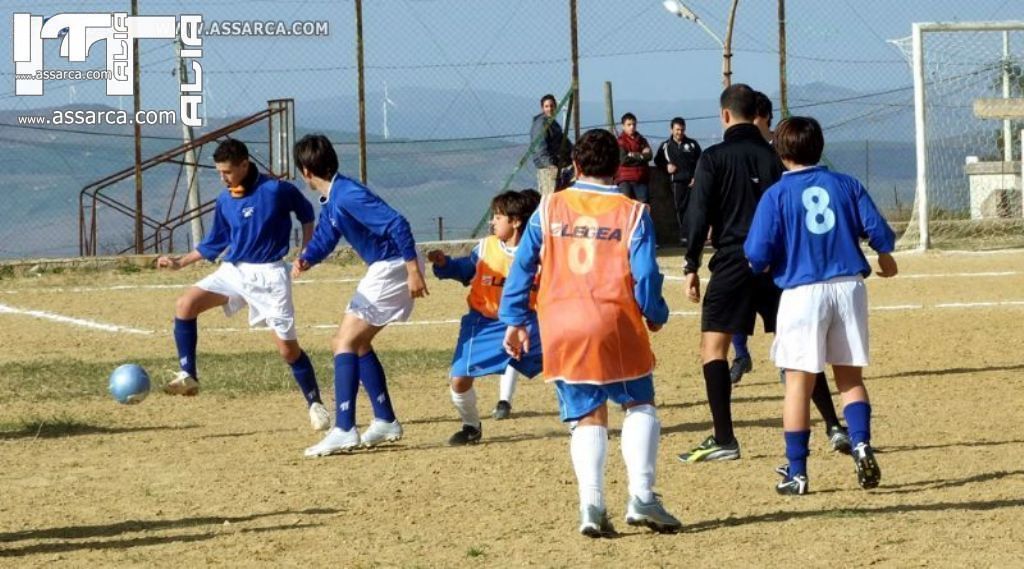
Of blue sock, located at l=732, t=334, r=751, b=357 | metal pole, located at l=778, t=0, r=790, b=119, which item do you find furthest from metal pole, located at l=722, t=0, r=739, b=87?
blue sock, located at l=732, t=334, r=751, b=357

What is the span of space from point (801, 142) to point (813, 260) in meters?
0.49

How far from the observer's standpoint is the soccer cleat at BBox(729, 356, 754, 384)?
40.2ft

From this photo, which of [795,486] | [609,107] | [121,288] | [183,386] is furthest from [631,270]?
[609,107]

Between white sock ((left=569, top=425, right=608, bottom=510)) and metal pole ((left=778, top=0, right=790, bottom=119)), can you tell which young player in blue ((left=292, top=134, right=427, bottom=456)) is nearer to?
white sock ((left=569, top=425, right=608, bottom=510))

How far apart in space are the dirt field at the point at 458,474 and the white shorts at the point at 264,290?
632 mm

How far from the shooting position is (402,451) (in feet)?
31.9

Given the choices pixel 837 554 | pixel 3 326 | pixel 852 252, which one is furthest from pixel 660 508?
pixel 3 326

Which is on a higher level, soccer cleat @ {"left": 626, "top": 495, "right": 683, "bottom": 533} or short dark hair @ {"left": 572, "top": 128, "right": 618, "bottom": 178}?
short dark hair @ {"left": 572, "top": 128, "right": 618, "bottom": 178}

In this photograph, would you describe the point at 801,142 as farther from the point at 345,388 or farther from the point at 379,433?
the point at 379,433

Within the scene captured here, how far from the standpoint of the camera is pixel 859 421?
7.94 meters

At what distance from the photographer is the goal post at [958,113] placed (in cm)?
2331

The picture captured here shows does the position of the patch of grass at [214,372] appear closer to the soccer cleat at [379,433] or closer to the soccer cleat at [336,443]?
the soccer cleat at [379,433]

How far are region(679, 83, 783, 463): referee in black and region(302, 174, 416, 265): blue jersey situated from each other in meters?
1.45

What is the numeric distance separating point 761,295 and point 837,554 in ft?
7.82
